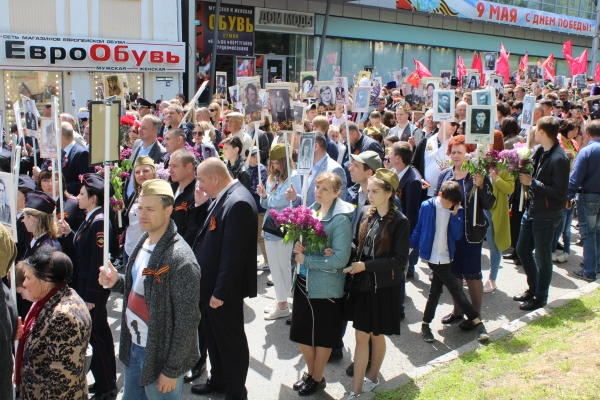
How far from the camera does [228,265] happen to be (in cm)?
454

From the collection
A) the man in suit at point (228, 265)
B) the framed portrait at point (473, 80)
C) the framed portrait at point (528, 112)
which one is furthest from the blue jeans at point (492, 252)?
the framed portrait at point (473, 80)

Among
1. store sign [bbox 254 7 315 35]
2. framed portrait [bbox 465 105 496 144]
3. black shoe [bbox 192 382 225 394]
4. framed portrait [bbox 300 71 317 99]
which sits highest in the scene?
store sign [bbox 254 7 315 35]

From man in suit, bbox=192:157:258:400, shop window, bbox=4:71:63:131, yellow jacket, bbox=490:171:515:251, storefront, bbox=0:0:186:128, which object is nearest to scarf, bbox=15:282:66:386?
man in suit, bbox=192:157:258:400

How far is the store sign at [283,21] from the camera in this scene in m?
25.9

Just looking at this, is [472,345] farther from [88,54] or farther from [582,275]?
[88,54]

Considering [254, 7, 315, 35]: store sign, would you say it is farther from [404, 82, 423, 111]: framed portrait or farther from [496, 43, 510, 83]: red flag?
[404, 82, 423, 111]: framed portrait

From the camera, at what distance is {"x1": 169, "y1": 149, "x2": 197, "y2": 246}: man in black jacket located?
538cm

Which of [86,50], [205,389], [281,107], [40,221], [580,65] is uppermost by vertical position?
[580,65]

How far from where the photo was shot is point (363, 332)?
4.84 m

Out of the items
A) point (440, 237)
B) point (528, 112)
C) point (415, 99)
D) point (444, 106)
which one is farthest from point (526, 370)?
point (415, 99)

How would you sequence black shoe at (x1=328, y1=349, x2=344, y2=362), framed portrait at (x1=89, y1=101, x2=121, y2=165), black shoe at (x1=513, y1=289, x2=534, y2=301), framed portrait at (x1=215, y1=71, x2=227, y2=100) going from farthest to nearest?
framed portrait at (x1=215, y1=71, x2=227, y2=100) → black shoe at (x1=513, y1=289, x2=534, y2=301) → black shoe at (x1=328, y1=349, x2=344, y2=362) → framed portrait at (x1=89, y1=101, x2=121, y2=165)

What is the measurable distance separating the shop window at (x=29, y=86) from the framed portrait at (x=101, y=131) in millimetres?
14609

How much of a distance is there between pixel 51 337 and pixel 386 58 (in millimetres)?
30188

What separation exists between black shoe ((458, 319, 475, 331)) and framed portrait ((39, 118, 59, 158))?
182 inches
